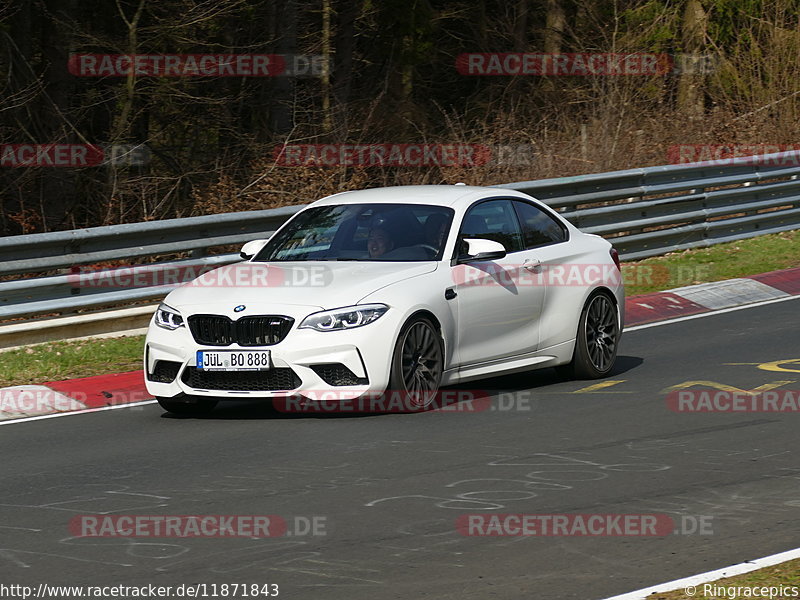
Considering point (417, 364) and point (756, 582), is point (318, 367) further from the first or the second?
point (756, 582)

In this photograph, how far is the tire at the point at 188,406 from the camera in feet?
33.3

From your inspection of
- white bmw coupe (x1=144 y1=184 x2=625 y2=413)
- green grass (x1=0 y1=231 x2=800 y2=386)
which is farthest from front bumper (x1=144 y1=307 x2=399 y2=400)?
green grass (x1=0 y1=231 x2=800 y2=386)

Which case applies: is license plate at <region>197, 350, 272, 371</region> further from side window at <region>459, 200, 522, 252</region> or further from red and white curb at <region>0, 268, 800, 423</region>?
side window at <region>459, 200, 522, 252</region>

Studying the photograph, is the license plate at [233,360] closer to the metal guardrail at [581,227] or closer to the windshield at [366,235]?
the windshield at [366,235]

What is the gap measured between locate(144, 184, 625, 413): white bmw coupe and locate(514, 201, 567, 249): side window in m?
0.01

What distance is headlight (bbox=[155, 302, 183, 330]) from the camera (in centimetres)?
990

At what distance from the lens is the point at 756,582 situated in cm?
561

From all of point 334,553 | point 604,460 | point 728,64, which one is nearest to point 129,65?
point 728,64

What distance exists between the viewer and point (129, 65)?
2161cm

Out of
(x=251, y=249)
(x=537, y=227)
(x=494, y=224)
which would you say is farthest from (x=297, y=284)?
(x=537, y=227)

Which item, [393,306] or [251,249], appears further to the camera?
[251,249]

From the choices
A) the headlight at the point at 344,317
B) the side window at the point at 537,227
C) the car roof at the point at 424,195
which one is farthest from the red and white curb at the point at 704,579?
the side window at the point at 537,227

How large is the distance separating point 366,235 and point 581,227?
7152 millimetres

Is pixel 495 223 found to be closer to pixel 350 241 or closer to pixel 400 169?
pixel 350 241
